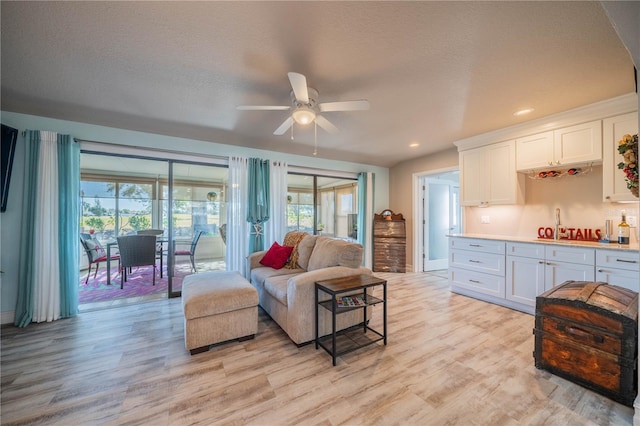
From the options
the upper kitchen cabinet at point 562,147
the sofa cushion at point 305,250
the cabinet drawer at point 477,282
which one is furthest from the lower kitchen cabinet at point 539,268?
the sofa cushion at point 305,250

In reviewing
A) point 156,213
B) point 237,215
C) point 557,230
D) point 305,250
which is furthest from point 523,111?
point 156,213

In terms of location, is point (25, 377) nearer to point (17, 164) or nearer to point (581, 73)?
point (17, 164)

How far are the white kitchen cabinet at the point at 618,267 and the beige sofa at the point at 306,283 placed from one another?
2.40 m

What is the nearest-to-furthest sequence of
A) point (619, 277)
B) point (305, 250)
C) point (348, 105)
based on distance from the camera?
point (348, 105), point (619, 277), point (305, 250)

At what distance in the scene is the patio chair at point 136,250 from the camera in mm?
3900

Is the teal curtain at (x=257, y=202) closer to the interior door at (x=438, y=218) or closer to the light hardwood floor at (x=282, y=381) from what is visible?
the light hardwood floor at (x=282, y=381)

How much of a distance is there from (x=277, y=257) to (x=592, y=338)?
9.98ft

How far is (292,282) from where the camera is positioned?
240 centimetres

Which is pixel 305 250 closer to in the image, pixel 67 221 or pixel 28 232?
pixel 67 221

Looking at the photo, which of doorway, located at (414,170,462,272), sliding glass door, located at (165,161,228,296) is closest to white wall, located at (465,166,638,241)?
doorway, located at (414,170,462,272)

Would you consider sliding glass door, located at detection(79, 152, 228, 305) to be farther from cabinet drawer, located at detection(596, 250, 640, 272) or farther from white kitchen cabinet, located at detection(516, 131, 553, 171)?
cabinet drawer, located at detection(596, 250, 640, 272)

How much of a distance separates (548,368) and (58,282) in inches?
202

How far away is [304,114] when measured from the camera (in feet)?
7.39

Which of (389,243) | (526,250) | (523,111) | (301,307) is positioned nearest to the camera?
(301,307)
